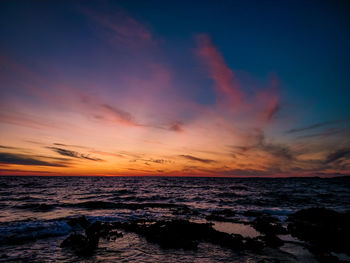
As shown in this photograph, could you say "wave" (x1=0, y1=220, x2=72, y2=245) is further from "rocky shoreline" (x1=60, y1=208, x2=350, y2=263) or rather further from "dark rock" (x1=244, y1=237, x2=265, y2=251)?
"dark rock" (x1=244, y1=237, x2=265, y2=251)

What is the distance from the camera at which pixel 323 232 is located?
38.7 feet

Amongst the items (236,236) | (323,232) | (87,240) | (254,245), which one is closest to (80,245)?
(87,240)

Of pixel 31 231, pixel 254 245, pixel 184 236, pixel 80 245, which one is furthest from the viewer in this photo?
pixel 31 231

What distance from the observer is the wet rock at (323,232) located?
9297 mm

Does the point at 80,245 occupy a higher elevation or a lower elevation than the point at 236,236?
lower

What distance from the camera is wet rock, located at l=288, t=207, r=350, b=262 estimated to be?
9.30 meters

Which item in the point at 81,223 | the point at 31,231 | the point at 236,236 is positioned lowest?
the point at 31,231

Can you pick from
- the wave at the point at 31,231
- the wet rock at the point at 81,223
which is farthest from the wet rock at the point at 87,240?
the wave at the point at 31,231

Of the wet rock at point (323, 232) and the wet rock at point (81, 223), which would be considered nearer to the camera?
the wet rock at point (323, 232)

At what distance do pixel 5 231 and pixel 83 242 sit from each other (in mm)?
6579

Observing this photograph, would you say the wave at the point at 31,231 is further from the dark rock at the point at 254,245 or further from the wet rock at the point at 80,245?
the dark rock at the point at 254,245

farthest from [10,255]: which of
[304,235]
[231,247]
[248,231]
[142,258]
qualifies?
[304,235]

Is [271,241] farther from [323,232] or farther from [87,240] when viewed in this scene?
[87,240]

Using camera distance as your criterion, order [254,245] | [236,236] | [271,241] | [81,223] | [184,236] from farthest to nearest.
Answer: [81,223] < [236,236] < [184,236] < [271,241] < [254,245]
